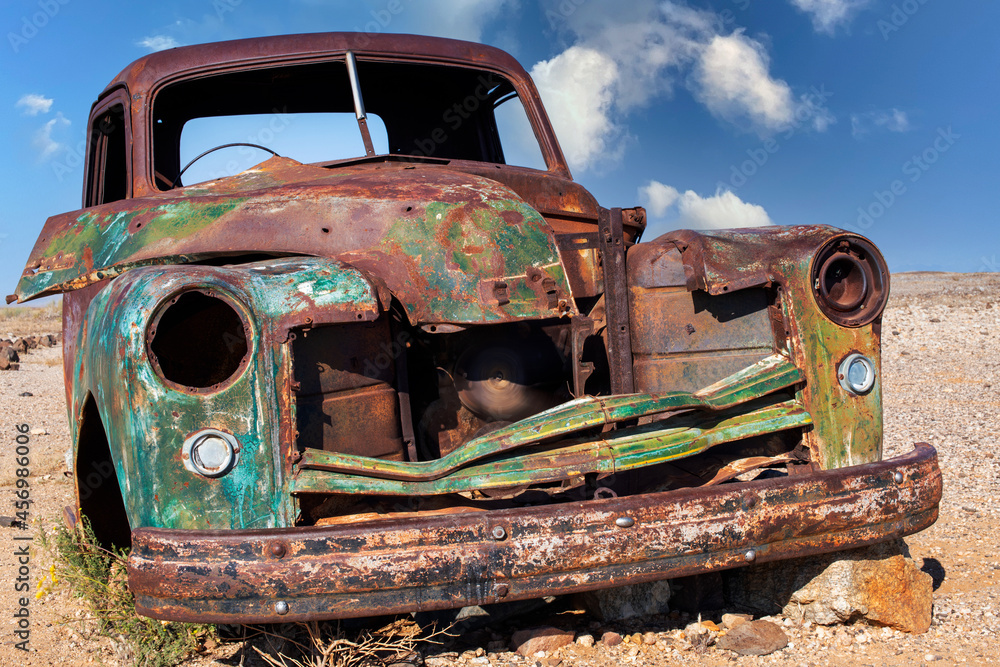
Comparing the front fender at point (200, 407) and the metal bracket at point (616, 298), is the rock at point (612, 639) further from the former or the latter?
the front fender at point (200, 407)

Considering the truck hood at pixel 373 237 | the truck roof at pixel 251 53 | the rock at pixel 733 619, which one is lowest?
the rock at pixel 733 619

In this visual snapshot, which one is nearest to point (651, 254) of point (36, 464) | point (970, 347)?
point (36, 464)

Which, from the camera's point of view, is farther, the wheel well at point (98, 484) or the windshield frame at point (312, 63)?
the windshield frame at point (312, 63)

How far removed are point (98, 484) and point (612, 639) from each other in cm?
183

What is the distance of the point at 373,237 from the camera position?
270 cm

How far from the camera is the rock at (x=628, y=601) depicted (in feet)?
9.00

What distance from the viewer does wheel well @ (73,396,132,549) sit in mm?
2548

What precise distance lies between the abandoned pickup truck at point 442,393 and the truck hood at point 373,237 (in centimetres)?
1

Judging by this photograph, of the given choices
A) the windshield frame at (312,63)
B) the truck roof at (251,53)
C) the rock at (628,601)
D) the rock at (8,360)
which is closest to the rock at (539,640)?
the rock at (628,601)

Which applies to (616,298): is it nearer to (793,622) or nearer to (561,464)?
(561,464)

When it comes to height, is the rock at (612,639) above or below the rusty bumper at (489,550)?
below

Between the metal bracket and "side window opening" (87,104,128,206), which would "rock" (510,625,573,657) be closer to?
the metal bracket

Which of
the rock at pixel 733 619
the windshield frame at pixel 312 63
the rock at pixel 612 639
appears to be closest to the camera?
the rock at pixel 612 639

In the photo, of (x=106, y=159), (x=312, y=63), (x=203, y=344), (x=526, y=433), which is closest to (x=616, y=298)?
(x=526, y=433)
